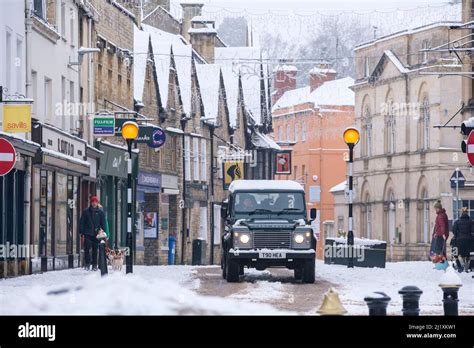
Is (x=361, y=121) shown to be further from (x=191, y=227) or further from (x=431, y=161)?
(x=191, y=227)

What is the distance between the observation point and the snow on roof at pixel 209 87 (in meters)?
79.9

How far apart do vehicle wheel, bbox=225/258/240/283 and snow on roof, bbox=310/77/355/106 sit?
82.1 m

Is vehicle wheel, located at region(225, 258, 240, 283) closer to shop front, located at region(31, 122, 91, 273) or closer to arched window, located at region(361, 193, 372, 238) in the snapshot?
shop front, located at region(31, 122, 91, 273)

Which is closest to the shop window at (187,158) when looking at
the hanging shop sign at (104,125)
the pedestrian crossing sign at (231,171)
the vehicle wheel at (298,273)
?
the pedestrian crossing sign at (231,171)

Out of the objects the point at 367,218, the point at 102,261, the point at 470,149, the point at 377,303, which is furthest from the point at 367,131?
the point at 377,303

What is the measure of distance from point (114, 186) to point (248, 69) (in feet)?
105

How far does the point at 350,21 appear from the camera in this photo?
80.8m

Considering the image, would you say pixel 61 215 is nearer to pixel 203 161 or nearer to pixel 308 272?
pixel 308 272

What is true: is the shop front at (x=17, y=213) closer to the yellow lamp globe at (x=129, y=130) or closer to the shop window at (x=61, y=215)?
the yellow lamp globe at (x=129, y=130)

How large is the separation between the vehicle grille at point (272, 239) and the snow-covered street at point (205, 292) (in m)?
0.80

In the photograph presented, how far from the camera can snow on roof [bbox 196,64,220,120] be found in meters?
79.9

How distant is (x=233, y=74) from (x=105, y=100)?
30676 millimetres

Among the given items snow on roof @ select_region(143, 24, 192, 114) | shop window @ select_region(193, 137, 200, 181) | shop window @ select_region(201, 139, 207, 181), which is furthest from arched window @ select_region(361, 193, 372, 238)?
shop window @ select_region(193, 137, 200, 181)
